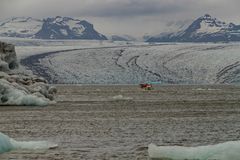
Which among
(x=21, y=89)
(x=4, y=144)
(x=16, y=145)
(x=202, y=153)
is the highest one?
(x=202, y=153)

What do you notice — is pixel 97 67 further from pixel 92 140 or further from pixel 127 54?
pixel 92 140

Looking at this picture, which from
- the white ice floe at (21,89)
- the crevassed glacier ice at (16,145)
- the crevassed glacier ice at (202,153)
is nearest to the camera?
the crevassed glacier ice at (202,153)

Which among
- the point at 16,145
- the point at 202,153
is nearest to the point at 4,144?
the point at 16,145

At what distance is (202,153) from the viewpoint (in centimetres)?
1307

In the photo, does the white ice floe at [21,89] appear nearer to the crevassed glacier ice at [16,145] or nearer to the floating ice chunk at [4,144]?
the crevassed glacier ice at [16,145]

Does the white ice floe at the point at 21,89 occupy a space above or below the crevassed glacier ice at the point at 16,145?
below

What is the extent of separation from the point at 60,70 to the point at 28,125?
276 ft

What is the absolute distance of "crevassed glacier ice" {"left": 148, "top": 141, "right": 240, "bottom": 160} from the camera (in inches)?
494

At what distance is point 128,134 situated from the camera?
68.5 ft

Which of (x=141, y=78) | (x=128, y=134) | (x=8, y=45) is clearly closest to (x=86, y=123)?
(x=128, y=134)

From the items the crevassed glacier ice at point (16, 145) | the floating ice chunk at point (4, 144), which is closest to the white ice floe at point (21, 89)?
the crevassed glacier ice at point (16, 145)

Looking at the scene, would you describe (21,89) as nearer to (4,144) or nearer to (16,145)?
(16,145)

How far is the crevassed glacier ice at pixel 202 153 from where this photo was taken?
1254cm

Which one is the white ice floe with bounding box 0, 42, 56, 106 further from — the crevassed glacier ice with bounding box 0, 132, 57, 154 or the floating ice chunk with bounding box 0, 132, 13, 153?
the floating ice chunk with bounding box 0, 132, 13, 153
